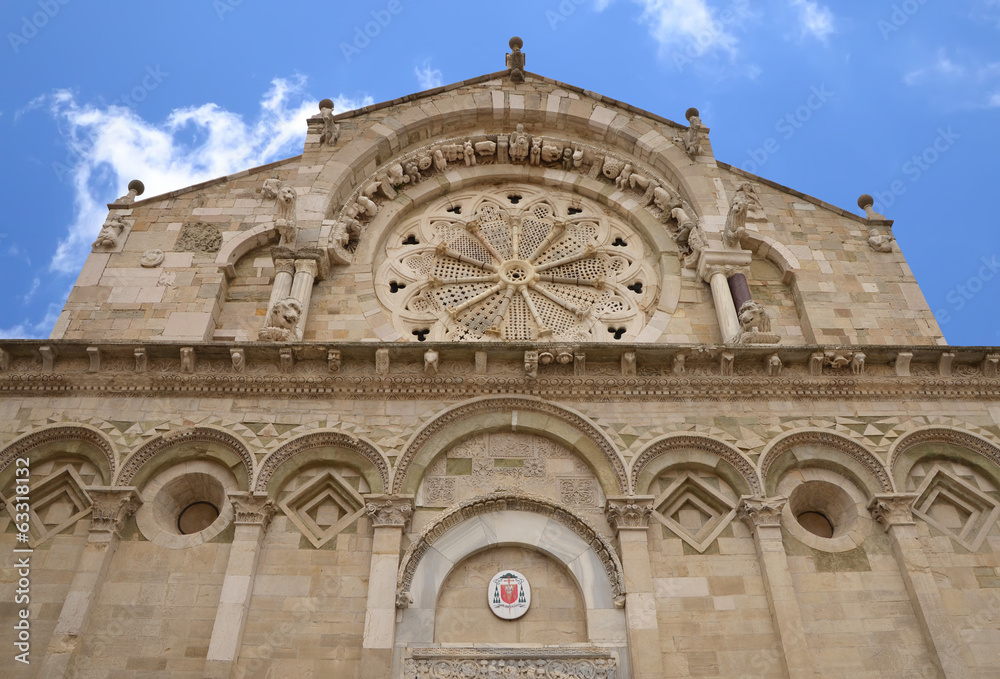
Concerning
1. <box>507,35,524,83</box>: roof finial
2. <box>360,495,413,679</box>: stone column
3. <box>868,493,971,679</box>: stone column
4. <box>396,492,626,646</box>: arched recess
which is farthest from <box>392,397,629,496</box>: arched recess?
<box>507,35,524,83</box>: roof finial

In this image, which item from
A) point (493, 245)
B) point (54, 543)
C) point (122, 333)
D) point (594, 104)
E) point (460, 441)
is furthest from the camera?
point (594, 104)

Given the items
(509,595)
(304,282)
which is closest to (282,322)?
(304,282)

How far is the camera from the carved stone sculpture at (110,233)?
40.5 ft

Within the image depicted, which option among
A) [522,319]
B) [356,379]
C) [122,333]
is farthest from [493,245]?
[122,333]

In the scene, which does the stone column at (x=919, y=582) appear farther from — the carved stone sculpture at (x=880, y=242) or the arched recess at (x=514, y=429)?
the carved stone sculpture at (x=880, y=242)

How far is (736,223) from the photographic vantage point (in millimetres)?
12469

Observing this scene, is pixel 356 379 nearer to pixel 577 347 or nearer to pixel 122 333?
pixel 577 347

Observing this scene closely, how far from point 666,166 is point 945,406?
231 inches

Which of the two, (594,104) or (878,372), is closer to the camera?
(878,372)

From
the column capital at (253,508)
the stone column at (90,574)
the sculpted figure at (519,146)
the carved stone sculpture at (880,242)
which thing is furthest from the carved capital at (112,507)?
the carved stone sculpture at (880,242)

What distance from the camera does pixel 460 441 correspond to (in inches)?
398

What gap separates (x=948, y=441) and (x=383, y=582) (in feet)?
23.0

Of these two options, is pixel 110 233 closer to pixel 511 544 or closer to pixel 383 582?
pixel 383 582

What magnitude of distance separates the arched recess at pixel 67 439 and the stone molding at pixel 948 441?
30.5 feet
